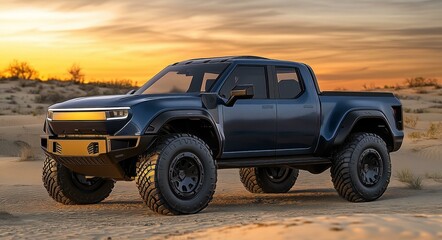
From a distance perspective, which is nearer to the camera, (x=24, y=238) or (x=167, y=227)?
(x=24, y=238)

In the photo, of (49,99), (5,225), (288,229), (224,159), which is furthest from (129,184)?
(49,99)

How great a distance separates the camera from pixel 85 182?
40.8ft

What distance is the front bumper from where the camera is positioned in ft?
34.1

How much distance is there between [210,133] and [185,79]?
0.94 m

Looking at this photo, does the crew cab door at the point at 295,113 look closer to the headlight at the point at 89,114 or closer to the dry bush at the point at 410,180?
the headlight at the point at 89,114

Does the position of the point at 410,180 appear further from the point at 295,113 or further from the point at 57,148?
the point at 57,148

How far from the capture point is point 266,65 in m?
12.0

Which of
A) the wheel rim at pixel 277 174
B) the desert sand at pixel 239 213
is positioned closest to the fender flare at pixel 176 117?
the desert sand at pixel 239 213

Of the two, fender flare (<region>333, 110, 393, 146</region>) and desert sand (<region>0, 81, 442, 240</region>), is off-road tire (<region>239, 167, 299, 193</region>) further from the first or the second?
fender flare (<region>333, 110, 393, 146</region>)

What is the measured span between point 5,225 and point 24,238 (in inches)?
53.8

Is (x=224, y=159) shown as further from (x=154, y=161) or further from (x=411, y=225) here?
(x=411, y=225)

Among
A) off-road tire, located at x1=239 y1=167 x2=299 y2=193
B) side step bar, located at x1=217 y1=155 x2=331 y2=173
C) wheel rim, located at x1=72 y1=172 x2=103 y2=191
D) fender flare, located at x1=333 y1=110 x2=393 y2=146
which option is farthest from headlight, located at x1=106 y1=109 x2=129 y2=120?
off-road tire, located at x1=239 y1=167 x2=299 y2=193

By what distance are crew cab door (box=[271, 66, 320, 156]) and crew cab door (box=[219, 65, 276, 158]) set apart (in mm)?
173

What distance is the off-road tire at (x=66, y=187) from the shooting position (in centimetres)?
1209
